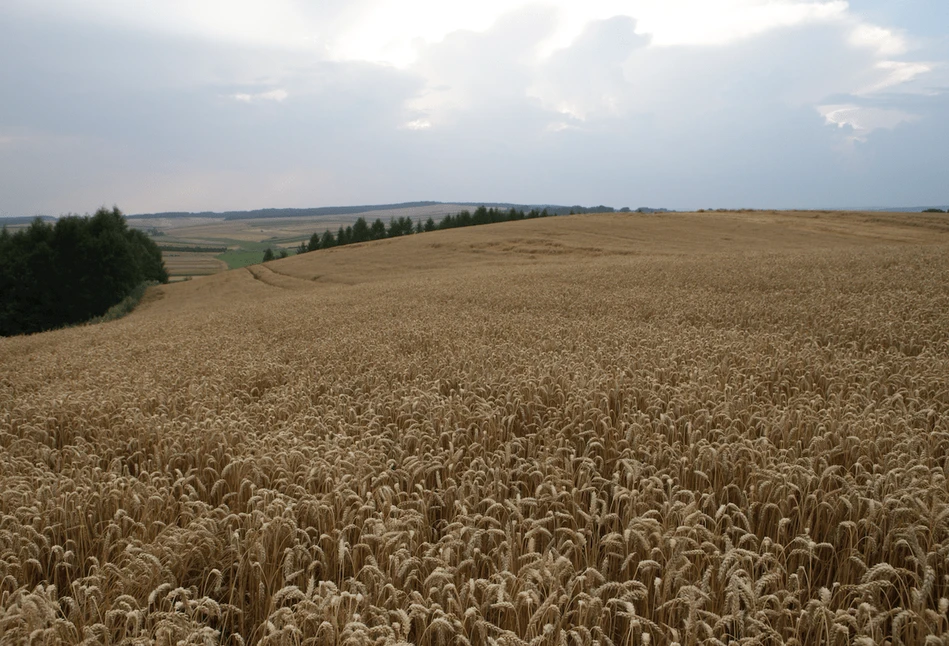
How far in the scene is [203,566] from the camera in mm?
2877

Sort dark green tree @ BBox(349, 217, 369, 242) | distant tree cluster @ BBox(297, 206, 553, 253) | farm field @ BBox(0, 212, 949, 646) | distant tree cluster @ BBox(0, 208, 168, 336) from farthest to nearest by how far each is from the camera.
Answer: dark green tree @ BBox(349, 217, 369, 242) → distant tree cluster @ BBox(297, 206, 553, 253) → distant tree cluster @ BBox(0, 208, 168, 336) → farm field @ BBox(0, 212, 949, 646)

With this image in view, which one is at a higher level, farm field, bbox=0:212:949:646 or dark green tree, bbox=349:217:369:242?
dark green tree, bbox=349:217:369:242

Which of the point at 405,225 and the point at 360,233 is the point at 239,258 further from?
the point at 405,225

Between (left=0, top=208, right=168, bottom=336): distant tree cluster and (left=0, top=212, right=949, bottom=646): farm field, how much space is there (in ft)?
159

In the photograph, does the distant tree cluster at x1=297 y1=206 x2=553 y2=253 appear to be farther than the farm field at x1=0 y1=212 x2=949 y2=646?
Yes

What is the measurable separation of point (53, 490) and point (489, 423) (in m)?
3.03

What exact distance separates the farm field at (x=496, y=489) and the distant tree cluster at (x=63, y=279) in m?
48.4

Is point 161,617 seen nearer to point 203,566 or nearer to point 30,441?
point 203,566

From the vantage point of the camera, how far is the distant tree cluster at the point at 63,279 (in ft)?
162

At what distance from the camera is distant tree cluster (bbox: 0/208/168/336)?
49250mm

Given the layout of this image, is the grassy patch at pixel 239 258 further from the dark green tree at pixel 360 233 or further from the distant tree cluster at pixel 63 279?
the distant tree cluster at pixel 63 279

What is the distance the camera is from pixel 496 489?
3.41 m

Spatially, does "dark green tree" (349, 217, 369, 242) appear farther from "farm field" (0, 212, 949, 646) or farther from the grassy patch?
"farm field" (0, 212, 949, 646)

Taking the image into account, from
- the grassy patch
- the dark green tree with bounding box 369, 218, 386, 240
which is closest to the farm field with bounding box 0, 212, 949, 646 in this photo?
the dark green tree with bounding box 369, 218, 386, 240
